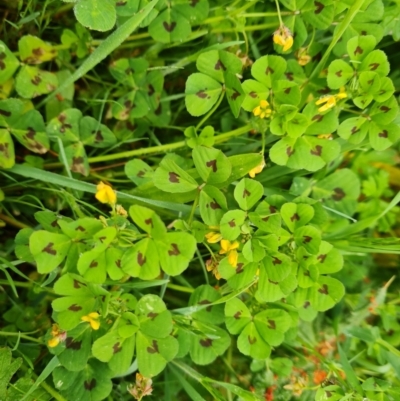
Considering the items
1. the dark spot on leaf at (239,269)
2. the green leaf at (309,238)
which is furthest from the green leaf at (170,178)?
the green leaf at (309,238)

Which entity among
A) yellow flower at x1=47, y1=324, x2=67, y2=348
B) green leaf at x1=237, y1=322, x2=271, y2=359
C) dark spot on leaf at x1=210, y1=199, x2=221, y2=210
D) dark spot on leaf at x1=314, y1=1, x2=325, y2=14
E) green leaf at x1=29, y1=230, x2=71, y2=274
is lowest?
green leaf at x1=237, y1=322, x2=271, y2=359

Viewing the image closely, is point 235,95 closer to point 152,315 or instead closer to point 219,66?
point 219,66

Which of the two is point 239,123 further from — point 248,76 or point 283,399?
point 283,399

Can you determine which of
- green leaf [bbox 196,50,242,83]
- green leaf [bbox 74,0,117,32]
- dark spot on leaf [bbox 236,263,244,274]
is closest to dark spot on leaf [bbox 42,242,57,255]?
dark spot on leaf [bbox 236,263,244,274]

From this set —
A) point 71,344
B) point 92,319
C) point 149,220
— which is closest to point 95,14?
point 149,220

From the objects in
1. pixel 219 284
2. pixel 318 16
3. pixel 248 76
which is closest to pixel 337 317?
pixel 219 284

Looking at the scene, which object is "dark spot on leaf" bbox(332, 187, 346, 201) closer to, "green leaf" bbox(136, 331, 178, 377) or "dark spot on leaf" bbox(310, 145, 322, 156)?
"dark spot on leaf" bbox(310, 145, 322, 156)

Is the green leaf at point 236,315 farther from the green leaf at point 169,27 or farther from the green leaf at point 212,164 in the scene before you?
the green leaf at point 169,27
